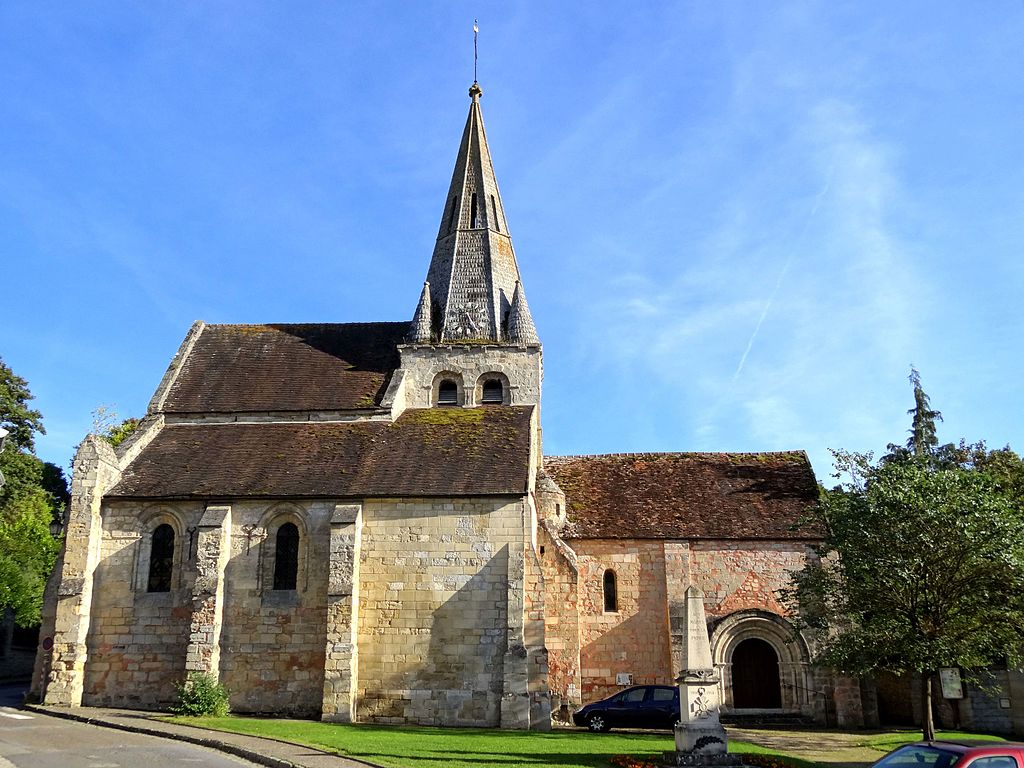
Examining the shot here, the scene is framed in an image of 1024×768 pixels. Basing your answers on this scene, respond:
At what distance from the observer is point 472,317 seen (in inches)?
1177

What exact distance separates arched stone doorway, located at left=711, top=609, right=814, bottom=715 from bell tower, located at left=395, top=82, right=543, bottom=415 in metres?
9.78

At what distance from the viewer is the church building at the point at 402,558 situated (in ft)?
67.0

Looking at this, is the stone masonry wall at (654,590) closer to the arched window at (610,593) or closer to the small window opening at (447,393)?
the arched window at (610,593)

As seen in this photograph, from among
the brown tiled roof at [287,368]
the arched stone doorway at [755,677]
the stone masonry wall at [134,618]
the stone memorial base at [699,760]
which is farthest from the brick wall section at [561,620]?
the stone masonry wall at [134,618]

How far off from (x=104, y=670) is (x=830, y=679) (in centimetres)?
1897

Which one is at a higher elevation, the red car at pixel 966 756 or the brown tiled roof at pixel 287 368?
the brown tiled roof at pixel 287 368

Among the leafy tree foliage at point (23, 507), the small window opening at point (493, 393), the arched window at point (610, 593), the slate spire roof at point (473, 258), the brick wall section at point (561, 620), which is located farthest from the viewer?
the leafy tree foliage at point (23, 507)

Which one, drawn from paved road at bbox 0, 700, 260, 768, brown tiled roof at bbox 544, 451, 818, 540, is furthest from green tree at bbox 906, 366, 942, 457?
paved road at bbox 0, 700, 260, 768

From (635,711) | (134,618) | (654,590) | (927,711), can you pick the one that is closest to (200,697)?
(134,618)

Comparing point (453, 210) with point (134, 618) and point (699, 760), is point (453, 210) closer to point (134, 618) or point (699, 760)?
point (134, 618)

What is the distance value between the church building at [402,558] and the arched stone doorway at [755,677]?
6 centimetres

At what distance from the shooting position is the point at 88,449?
22062 millimetres

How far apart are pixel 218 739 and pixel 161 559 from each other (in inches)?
306

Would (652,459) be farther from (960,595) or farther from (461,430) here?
(960,595)
